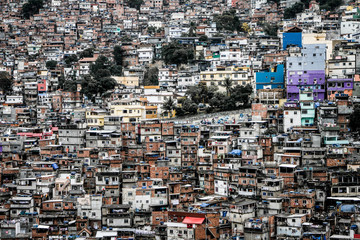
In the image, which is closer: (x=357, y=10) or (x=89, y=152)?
(x=89, y=152)

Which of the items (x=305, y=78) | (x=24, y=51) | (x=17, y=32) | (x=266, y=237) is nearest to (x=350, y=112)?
(x=305, y=78)

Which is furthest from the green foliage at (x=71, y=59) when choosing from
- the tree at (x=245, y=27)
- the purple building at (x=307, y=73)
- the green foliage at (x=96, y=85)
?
the purple building at (x=307, y=73)

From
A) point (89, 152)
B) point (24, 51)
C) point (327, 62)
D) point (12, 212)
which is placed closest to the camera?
point (12, 212)

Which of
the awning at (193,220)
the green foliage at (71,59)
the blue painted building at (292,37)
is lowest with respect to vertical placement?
the awning at (193,220)

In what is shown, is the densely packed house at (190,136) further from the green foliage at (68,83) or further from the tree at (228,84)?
the tree at (228,84)

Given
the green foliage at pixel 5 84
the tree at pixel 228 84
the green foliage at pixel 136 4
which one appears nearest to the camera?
the tree at pixel 228 84

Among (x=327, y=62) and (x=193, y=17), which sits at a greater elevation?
(x=193, y=17)

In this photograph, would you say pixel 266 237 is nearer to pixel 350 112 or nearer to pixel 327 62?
pixel 350 112
